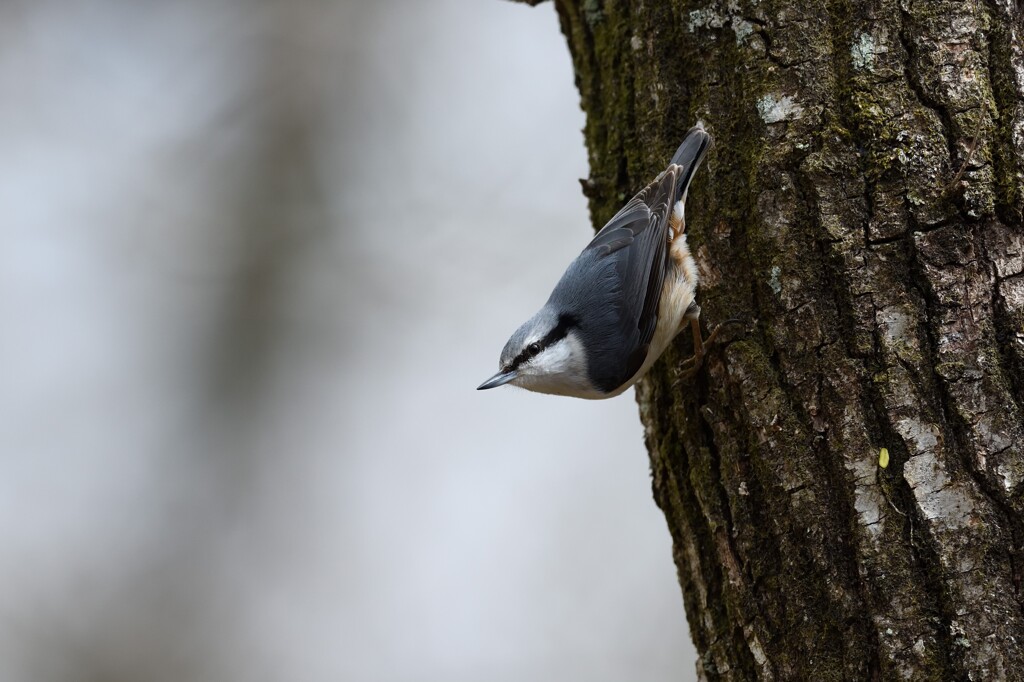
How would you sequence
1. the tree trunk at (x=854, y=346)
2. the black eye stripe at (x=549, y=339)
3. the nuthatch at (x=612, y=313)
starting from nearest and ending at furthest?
the tree trunk at (x=854, y=346), the nuthatch at (x=612, y=313), the black eye stripe at (x=549, y=339)

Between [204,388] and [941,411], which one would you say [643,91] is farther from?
[204,388]

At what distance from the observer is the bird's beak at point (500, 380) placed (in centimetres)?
264

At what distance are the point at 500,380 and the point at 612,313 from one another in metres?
0.40

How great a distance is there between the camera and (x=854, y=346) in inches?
68.7

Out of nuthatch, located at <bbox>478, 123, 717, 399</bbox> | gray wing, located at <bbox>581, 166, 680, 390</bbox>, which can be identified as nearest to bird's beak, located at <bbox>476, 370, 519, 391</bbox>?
nuthatch, located at <bbox>478, 123, 717, 399</bbox>

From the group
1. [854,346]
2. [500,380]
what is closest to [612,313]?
[500,380]

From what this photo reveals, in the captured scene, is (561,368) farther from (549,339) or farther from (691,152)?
(691,152)

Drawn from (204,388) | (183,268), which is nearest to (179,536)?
(204,388)

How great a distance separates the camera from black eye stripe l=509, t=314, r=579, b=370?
2646 millimetres

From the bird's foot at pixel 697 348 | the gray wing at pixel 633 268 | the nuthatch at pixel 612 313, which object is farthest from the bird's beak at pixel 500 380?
the bird's foot at pixel 697 348

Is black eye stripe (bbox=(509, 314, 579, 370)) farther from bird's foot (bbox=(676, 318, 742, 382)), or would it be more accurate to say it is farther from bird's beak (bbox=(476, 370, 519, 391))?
bird's foot (bbox=(676, 318, 742, 382))

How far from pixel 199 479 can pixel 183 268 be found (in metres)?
1.33

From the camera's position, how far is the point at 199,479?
5426 mm

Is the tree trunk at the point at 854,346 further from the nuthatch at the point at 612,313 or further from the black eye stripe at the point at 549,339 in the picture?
the black eye stripe at the point at 549,339
